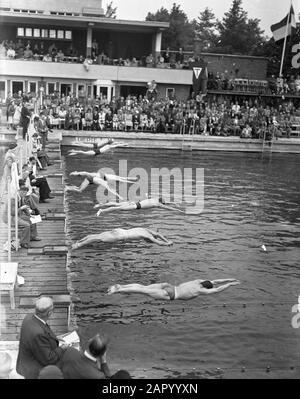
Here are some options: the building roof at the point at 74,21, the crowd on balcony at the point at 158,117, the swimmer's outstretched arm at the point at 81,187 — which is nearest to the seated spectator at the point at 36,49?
→ the building roof at the point at 74,21

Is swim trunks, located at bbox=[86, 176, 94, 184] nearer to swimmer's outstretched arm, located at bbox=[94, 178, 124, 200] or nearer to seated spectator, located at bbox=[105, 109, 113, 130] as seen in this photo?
swimmer's outstretched arm, located at bbox=[94, 178, 124, 200]

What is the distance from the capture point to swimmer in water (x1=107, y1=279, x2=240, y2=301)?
11.9 m

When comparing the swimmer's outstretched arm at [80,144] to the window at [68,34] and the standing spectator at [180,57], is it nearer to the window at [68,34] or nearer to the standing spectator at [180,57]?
the standing spectator at [180,57]

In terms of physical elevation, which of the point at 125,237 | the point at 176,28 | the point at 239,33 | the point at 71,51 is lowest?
the point at 125,237

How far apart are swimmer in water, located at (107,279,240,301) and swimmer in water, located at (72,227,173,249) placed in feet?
10.1

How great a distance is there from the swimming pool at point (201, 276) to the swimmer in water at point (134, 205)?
0.26m

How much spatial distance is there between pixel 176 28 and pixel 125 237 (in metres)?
52.6

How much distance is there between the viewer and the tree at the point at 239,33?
59.7 metres

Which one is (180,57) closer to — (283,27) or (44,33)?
(283,27)

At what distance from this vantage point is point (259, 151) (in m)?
35.3

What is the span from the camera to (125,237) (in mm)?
15633

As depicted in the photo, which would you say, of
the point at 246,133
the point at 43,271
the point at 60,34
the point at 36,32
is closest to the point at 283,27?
the point at 246,133

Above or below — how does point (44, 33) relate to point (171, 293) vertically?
above
